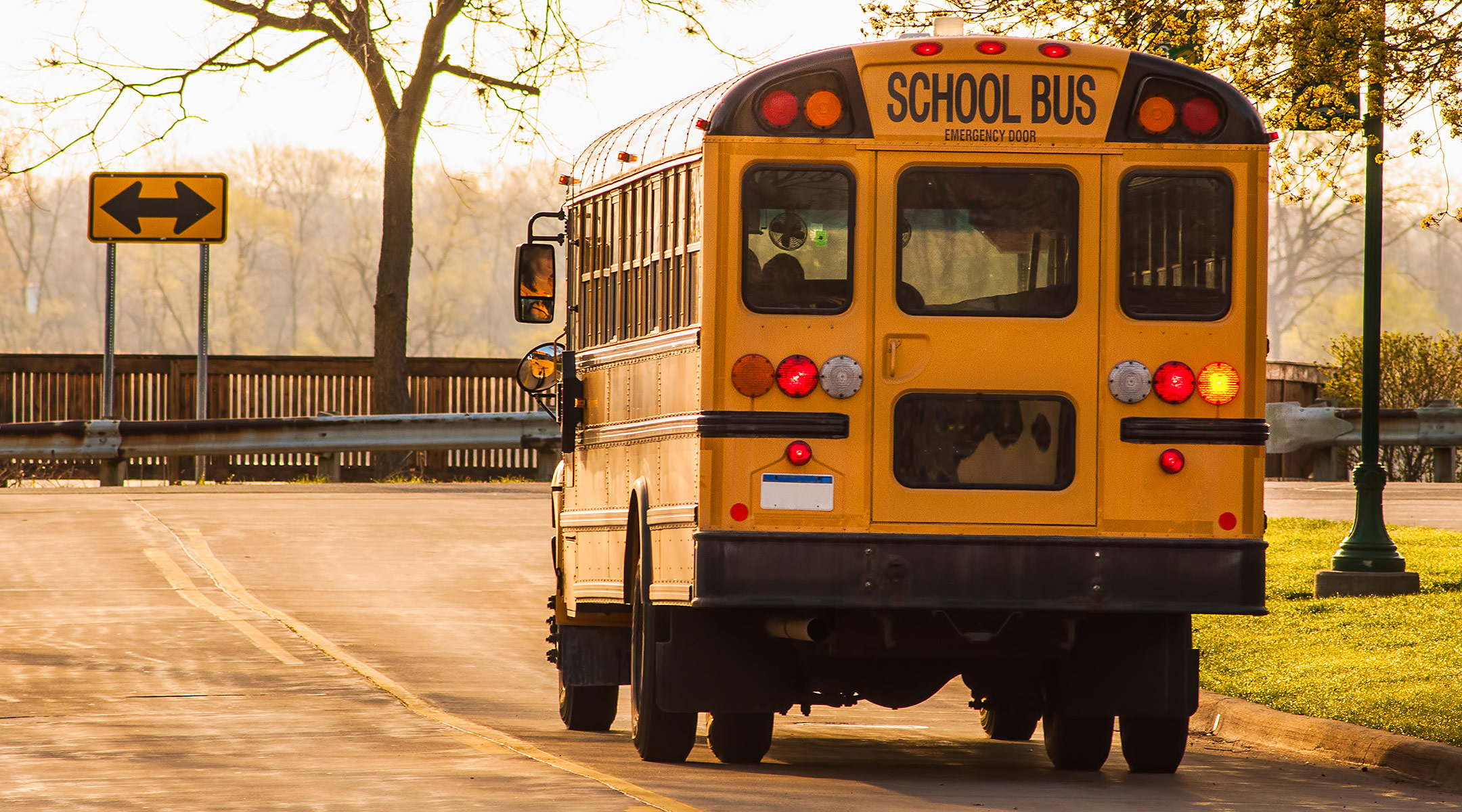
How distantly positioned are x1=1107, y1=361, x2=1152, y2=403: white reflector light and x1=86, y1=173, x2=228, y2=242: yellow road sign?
18236mm

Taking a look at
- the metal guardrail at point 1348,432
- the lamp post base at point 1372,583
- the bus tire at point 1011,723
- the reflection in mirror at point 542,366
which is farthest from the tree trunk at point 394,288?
the bus tire at point 1011,723

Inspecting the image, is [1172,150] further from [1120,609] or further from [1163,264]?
[1120,609]

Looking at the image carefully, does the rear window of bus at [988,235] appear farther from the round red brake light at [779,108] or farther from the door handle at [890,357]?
the round red brake light at [779,108]

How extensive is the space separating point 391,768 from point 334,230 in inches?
4534

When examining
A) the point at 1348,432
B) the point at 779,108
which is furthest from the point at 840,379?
the point at 1348,432

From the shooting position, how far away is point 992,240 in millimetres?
8375

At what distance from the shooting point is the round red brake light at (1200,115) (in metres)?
8.42

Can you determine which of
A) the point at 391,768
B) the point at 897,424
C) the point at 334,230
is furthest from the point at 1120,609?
the point at 334,230

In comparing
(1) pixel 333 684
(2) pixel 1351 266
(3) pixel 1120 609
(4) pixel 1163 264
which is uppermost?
(2) pixel 1351 266

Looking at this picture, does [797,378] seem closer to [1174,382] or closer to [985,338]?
[985,338]

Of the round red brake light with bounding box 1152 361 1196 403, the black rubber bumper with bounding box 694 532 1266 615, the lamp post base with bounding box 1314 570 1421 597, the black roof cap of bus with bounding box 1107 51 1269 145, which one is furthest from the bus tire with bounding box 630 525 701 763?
the lamp post base with bounding box 1314 570 1421 597

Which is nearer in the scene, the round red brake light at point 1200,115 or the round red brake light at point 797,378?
the round red brake light at point 797,378

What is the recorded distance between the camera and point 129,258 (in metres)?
110

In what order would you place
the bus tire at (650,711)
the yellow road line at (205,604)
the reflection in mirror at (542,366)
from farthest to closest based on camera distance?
the yellow road line at (205,604)
the reflection in mirror at (542,366)
the bus tire at (650,711)
